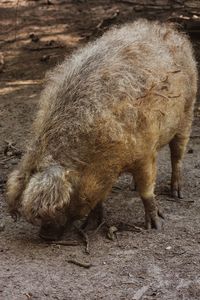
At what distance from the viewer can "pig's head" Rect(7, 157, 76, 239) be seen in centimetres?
540

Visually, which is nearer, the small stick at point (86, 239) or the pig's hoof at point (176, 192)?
the small stick at point (86, 239)

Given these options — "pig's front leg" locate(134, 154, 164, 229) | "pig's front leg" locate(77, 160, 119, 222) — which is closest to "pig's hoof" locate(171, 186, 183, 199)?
"pig's front leg" locate(134, 154, 164, 229)

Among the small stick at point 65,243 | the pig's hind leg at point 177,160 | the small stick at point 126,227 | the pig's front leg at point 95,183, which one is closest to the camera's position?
the pig's front leg at point 95,183

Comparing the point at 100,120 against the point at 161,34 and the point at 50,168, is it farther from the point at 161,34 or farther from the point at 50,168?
the point at 161,34

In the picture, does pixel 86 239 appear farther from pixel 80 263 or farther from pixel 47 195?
pixel 47 195

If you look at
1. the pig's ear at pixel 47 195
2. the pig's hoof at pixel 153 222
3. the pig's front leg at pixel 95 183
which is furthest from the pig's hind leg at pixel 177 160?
the pig's ear at pixel 47 195

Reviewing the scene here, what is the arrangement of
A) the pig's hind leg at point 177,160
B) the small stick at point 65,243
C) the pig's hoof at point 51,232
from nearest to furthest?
1. the pig's hoof at point 51,232
2. the small stick at point 65,243
3. the pig's hind leg at point 177,160

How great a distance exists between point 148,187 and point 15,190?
1.39m

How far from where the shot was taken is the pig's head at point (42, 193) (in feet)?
17.7

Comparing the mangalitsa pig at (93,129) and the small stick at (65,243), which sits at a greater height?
the mangalitsa pig at (93,129)

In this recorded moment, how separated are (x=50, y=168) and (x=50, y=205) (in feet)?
1.05

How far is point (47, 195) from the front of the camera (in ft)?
17.7

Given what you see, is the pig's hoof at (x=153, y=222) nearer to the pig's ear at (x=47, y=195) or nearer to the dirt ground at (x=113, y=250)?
the dirt ground at (x=113, y=250)

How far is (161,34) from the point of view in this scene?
676 cm
